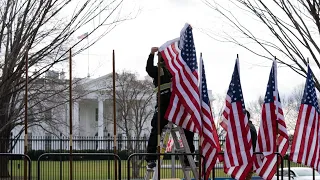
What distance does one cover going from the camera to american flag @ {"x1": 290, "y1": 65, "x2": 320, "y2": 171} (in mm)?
10867

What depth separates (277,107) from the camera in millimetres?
10742

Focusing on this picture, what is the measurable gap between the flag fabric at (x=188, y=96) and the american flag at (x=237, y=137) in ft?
1.74

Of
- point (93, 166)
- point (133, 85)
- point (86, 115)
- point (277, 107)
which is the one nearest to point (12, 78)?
point (277, 107)

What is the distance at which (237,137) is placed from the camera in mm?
9852

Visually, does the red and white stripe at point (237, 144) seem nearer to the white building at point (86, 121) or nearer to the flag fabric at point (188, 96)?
the flag fabric at point (188, 96)

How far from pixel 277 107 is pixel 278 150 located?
2.77 feet

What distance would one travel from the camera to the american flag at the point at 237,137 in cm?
980

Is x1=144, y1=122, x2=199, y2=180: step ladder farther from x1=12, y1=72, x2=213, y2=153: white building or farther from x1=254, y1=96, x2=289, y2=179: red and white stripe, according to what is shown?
x1=12, y1=72, x2=213, y2=153: white building

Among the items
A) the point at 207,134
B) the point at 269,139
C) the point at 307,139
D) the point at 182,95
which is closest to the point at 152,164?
the point at 207,134

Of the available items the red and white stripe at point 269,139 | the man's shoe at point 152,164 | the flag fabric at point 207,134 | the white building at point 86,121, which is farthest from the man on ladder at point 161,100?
the white building at point 86,121

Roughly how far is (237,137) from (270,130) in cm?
101

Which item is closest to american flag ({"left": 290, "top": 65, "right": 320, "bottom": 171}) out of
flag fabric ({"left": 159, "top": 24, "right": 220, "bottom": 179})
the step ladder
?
flag fabric ({"left": 159, "top": 24, "right": 220, "bottom": 179})

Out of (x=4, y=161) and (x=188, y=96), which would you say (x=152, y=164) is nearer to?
(x=188, y=96)

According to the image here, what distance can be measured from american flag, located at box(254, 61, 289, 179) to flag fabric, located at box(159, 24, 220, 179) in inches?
58.5
